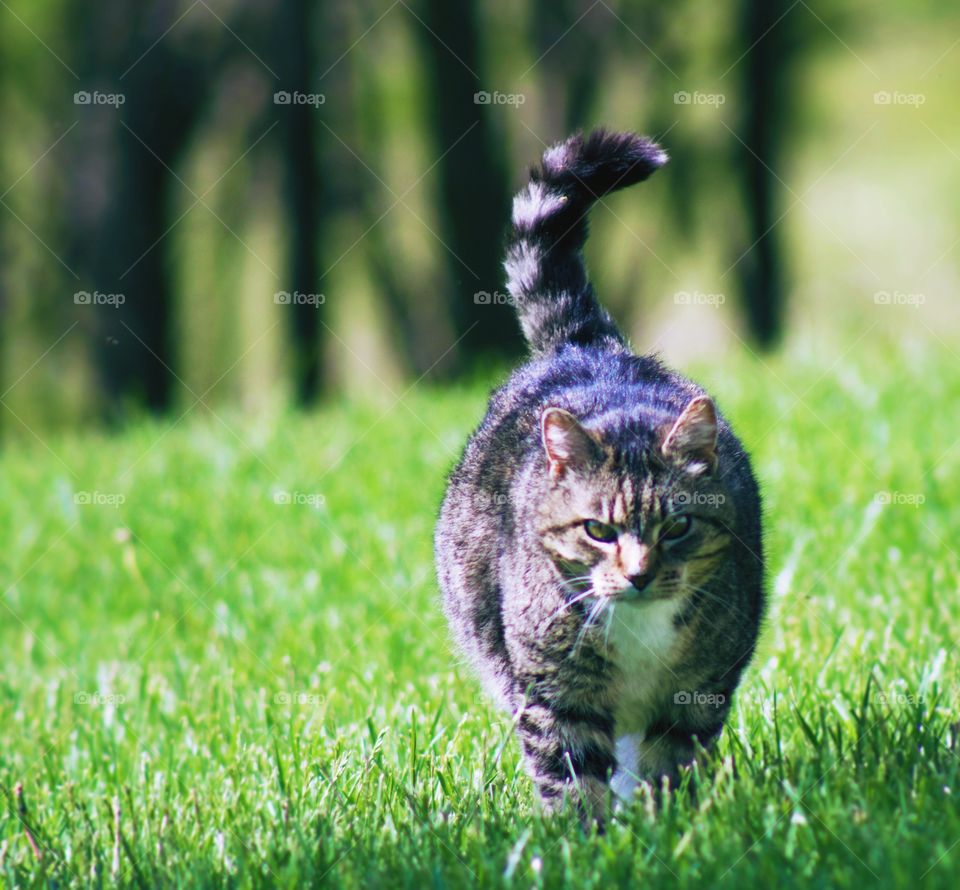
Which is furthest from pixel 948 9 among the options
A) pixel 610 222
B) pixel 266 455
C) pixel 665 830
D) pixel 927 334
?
pixel 665 830

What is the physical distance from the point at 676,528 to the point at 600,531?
0.18 meters

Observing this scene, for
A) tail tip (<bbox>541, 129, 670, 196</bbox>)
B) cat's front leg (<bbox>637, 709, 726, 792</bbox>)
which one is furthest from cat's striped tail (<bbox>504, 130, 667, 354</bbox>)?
cat's front leg (<bbox>637, 709, 726, 792</bbox>)

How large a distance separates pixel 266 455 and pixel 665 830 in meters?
4.92

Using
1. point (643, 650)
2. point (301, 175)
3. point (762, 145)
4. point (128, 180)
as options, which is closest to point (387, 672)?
point (643, 650)

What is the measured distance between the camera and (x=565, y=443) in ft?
10.3

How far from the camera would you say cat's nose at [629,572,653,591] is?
9.82 feet

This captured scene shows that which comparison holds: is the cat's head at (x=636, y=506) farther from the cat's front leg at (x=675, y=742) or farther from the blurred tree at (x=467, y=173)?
the blurred tree at (x=467, y=173)

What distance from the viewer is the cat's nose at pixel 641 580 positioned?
2.99 m

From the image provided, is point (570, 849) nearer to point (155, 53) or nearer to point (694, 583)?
point (694, 583)

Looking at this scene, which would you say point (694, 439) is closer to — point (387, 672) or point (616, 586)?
point (616, 586)

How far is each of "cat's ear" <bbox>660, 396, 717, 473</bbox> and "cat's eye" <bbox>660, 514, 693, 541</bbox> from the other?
0.12 m

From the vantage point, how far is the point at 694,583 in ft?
10.3

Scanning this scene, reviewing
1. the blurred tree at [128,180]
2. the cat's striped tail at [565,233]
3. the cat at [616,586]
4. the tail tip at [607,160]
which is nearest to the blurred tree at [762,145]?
the blurred tree at [128,180]

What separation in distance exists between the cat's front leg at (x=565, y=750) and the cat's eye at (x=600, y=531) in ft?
1.39
